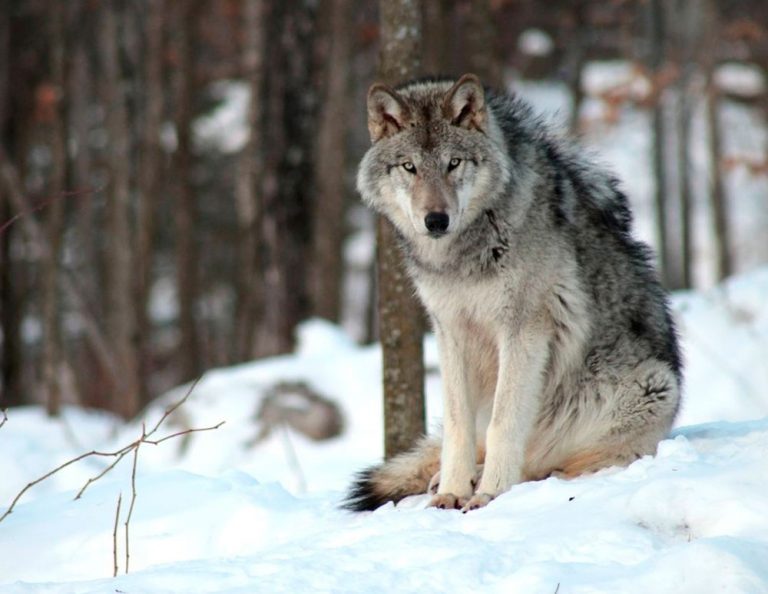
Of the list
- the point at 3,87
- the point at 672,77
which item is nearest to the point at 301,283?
the point at 3,87

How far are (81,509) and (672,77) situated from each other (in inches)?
709

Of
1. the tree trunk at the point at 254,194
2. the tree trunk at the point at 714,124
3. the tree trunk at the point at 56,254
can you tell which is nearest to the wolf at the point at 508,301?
the tree trunk at the point at 254,194

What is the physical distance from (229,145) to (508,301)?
78.8 feet

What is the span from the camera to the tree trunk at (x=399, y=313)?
7.07m

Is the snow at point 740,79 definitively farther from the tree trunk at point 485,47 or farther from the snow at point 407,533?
the snow at point 407,533

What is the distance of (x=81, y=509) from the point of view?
19.9 feet

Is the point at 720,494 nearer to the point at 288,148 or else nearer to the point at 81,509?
the point at 81,509

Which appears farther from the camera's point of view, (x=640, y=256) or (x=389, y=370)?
(x=389, y=370)

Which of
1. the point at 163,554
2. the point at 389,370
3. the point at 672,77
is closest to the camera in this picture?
the point at 163,554

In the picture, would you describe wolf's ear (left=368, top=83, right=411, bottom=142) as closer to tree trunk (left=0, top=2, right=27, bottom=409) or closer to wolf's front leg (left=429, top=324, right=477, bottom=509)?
wolf's front leg (left=429, top=324, right=477, bottom=509)

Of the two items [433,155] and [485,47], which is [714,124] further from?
[433,155]

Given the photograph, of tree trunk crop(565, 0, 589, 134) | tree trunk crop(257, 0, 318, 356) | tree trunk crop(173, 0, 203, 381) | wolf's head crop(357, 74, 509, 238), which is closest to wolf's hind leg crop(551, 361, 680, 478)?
wolf's head crop(357, 74, 509, 238)

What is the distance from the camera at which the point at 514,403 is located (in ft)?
18.3

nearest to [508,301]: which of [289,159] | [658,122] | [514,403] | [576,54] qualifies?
[514,403]
